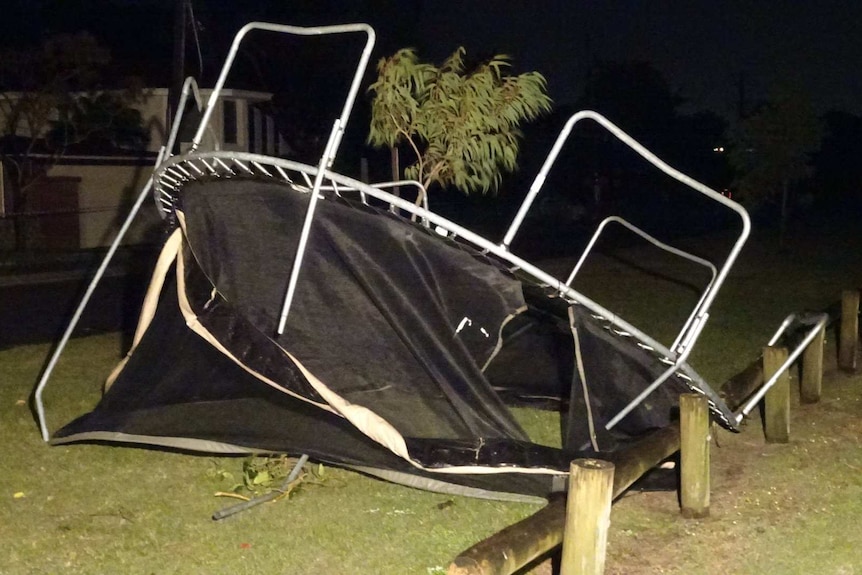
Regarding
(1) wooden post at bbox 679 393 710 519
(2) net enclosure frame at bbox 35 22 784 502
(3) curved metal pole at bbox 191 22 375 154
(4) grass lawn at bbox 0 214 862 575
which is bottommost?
(4) grass lawn at bbox 0 214 862 575

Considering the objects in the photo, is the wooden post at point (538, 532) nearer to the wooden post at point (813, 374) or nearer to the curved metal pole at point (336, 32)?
the curved metal pole at point (336, 32)

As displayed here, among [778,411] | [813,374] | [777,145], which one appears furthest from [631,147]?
[777,145]

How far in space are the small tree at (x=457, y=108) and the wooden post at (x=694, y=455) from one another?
3.53 m

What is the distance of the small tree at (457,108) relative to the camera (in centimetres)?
777

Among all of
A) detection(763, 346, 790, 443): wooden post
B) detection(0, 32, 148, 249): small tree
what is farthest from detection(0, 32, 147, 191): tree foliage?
detection(763, 346, 790, 443): wooden post

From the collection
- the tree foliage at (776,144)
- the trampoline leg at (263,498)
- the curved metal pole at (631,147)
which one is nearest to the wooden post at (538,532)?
the curved metal pole at (631,147)

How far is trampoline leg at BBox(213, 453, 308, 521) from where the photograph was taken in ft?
16.5

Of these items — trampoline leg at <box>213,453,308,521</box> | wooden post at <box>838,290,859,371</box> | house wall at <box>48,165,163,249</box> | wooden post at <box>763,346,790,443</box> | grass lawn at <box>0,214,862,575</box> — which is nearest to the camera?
grass lawn at <box>0,214,862,575</box>

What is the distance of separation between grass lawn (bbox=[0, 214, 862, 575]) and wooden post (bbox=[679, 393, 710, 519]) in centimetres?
9

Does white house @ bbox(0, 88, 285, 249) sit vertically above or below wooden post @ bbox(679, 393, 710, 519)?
below

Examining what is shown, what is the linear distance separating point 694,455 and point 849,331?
13.5 feet

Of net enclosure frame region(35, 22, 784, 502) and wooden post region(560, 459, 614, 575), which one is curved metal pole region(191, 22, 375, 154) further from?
wooden post region(560, 459, 614, 575)

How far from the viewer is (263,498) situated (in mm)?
5234

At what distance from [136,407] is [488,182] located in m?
3.92
